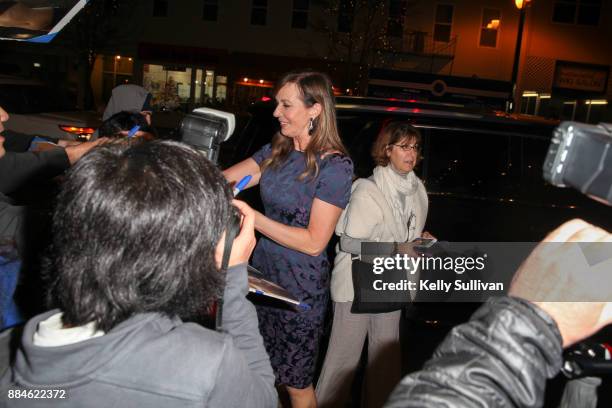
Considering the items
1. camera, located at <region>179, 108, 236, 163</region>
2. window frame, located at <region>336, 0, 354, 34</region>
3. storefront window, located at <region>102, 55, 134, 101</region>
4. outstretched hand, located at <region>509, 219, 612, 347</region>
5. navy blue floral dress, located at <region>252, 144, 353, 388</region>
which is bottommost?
navy blue floral dress, located at <region>252, 144, 353, 388</region>

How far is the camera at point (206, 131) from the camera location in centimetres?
176

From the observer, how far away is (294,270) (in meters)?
2.64

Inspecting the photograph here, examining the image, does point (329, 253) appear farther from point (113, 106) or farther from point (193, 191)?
point (193, 191)

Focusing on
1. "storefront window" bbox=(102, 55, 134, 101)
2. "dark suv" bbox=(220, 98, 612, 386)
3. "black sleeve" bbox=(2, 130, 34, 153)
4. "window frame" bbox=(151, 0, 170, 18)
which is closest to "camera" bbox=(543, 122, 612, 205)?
"dark suv" bbox=(220, 98, 612, 386)

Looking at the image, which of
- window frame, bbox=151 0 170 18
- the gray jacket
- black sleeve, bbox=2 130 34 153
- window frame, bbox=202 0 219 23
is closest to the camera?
the gray jacket

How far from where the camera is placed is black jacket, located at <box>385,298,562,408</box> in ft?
2.88

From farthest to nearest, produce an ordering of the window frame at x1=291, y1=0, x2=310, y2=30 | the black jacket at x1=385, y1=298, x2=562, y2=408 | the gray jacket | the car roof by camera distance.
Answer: the window frame at x1=291, y1=0, x2=310, y2=30 < the car roof < the gray jacket < the black jacket at x1=385, y1=298, x2=562, y2=408

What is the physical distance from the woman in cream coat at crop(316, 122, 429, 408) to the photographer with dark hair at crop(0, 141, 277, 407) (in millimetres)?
1779

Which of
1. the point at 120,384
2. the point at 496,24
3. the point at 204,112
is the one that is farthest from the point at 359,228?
the point at 496,24

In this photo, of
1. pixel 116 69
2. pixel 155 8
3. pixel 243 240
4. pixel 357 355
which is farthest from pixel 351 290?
pixel 116 69

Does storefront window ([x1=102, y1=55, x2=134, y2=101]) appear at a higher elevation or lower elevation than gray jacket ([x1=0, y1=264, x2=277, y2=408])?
higher

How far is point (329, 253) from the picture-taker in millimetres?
3656

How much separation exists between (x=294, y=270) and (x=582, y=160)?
1835 millimetres

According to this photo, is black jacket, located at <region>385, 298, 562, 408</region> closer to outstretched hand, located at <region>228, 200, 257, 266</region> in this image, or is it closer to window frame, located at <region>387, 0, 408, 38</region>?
outstretched hand, located at <region>228, 200, 257, 266</region>
